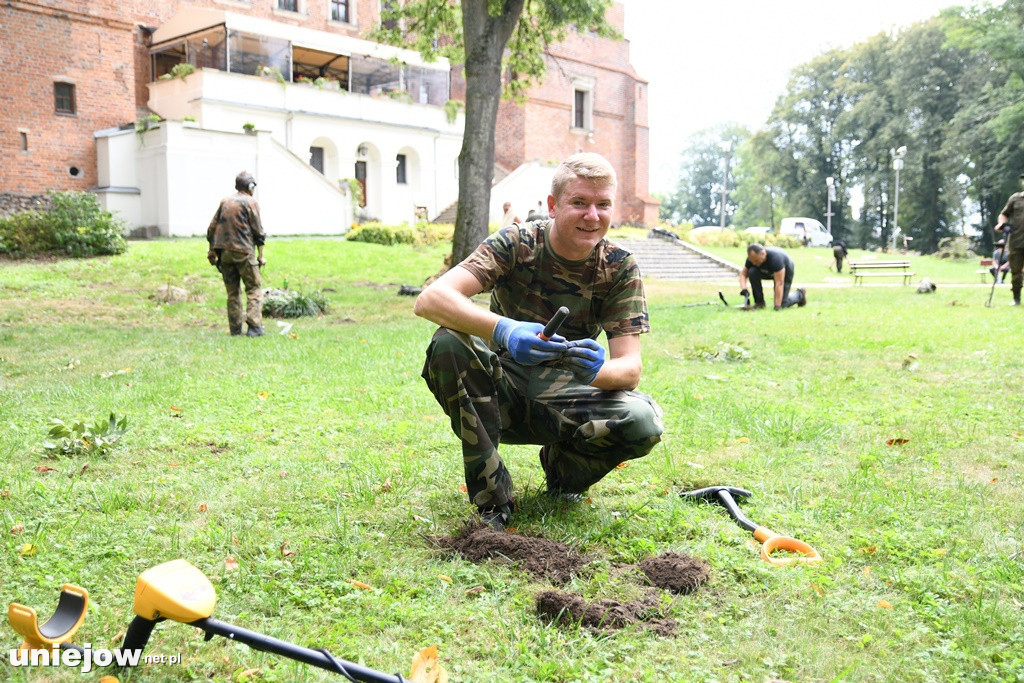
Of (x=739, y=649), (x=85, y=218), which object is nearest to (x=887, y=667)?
(x=739, y=649)

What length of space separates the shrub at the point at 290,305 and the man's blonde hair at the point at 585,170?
34.6 ft

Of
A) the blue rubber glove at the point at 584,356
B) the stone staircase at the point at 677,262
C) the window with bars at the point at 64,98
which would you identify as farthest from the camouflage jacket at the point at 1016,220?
the window with bars at the point at 64,98

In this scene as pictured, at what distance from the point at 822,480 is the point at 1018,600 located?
59.5 inches

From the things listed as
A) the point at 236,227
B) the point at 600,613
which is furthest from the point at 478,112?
the point at 600,613

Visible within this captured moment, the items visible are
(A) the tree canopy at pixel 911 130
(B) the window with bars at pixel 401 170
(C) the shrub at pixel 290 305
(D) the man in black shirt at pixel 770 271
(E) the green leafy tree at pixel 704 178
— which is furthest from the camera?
(E) the green leafy tree at pixel 704 178

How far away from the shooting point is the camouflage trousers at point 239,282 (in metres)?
10.4

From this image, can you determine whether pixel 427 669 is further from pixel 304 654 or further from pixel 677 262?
pixel 677 262

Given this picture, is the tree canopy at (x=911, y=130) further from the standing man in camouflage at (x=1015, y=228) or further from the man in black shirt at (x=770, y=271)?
the man in black shirt at (x=770, y=271)

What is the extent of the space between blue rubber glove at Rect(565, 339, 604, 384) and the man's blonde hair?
0.70 m

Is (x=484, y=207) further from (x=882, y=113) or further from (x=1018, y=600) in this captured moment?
(x=882, y=113)

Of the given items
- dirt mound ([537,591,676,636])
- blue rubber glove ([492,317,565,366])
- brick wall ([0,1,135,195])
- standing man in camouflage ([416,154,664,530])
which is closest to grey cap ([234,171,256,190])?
standing man in camouflage ([416,154,664,530])

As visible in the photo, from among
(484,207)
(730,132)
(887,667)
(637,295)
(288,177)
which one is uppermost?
(730,132)

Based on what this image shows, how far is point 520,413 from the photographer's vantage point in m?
3.84

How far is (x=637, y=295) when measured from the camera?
148 inches
